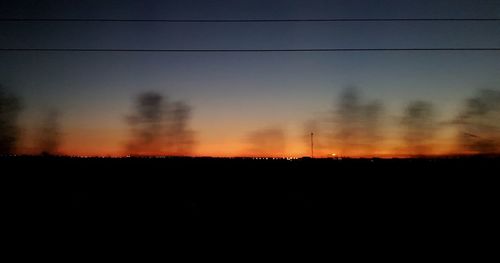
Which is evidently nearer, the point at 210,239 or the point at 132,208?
the point at 210,239

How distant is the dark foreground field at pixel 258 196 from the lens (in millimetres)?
12742

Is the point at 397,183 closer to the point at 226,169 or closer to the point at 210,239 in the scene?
the point at 226,169

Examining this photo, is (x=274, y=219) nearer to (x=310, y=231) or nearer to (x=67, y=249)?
(x=310, y=231)

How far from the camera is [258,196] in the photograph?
15312 mm

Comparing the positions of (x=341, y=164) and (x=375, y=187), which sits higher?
(x=341, y=164)

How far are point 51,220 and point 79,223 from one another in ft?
3.48

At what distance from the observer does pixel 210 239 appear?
11578 mm

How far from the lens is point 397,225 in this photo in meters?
12.7

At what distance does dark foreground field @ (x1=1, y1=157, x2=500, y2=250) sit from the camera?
12742mm

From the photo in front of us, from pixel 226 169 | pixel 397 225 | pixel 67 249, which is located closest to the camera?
pixel 67 249

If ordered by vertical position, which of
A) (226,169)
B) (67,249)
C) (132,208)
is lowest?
(67,249)

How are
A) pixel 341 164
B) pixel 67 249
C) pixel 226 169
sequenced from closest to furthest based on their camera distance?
1. pixel 67 249
2. pixel 226 169
3. pixel 341 164

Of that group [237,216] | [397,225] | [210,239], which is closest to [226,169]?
[237,216]

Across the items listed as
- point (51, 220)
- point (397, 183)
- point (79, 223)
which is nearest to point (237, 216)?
point (79, 223)
